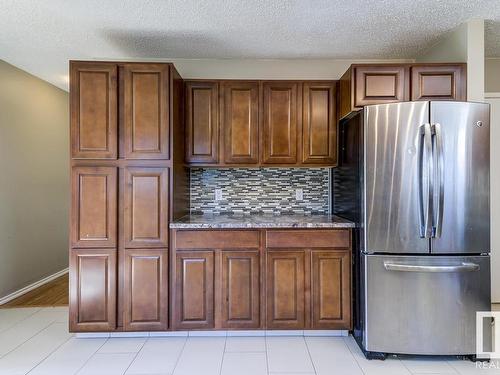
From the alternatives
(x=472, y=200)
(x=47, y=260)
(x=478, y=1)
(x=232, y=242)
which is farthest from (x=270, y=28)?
(x=47, y=260)

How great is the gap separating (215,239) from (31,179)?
2.73 metres

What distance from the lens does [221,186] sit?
3223mm

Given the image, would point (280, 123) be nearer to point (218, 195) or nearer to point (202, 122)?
point (202, 122)

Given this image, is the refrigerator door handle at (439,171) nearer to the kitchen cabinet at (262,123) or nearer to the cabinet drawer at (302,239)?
the cabinet drawer at (302,239)

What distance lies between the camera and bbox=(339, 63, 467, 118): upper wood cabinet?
2.53 m

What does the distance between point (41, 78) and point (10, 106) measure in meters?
0.67

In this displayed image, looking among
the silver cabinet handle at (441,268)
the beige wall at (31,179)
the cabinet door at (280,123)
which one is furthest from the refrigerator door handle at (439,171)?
the beige wall at (31,179)

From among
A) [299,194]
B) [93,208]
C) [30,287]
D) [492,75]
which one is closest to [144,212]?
[93,208]

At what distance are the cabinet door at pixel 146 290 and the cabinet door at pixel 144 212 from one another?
0.12 meters

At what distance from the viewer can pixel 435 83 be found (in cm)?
254

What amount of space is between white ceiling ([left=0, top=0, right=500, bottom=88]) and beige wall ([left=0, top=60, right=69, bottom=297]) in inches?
22.5

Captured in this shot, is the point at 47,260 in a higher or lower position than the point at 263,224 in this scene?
lower

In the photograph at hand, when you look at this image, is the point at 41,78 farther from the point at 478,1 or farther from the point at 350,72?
the point at 478,1

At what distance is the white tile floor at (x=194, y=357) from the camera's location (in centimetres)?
211
